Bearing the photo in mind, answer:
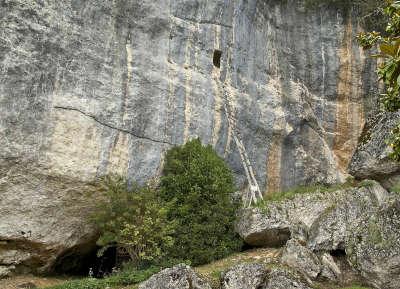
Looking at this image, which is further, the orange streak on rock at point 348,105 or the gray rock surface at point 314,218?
the orange streak on rock at point 348,105

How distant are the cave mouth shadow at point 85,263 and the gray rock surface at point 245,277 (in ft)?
15.1

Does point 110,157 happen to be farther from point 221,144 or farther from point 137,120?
point 221,144

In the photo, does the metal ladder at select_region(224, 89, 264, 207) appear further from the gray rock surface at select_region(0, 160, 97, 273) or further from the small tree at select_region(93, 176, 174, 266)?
the gray rock surface at select_region(0, 160, 97, 273)

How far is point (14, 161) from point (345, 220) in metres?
9.24

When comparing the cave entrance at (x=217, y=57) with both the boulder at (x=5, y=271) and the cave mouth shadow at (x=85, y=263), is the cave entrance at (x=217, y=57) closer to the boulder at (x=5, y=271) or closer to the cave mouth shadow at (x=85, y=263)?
the cave mouth shadow at (x=85, y=263)

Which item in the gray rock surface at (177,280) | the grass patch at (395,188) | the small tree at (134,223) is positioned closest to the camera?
the gray rock surface at (177,280)

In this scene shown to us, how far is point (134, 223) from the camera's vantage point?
14.3 m

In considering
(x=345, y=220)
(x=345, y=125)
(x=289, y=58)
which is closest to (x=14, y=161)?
(x=345, y=220)

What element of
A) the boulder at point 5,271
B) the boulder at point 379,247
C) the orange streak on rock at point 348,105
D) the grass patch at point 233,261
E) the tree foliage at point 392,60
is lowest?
the boulder at point 5,271

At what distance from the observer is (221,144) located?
57.8ft

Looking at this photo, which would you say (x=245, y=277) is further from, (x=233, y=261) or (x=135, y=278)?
(x=135, y=278)

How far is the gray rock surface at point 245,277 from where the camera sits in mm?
12461

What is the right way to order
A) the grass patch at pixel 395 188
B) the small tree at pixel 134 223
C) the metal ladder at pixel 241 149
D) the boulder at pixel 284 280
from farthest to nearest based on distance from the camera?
the metal ladder at pixel 241 149 → the grass patch at pixel 395 188 → the small tree at pixel 134 223 → the boulder at pixel 284 280

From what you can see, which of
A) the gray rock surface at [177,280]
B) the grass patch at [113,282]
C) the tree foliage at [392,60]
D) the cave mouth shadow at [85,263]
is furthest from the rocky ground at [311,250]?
the tree foliage at [392,60]
